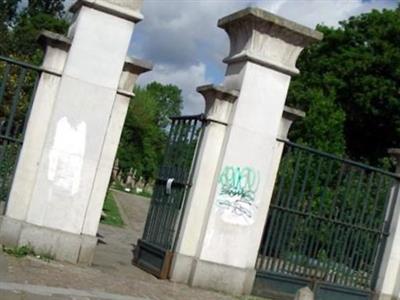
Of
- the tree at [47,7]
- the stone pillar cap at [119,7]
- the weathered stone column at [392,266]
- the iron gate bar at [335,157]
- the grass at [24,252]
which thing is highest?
the tree at [47,7]

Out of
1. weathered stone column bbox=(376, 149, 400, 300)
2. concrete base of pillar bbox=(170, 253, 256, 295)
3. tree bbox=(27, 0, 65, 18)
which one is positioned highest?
tree bbox=(27, 0, 65, 18)

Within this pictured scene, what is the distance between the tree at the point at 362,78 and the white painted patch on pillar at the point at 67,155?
2069 centimetres

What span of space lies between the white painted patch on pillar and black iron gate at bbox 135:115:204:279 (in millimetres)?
1790

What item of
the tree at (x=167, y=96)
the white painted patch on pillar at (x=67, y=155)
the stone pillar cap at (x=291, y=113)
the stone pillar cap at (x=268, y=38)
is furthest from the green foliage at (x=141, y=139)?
the white painted patch on pillar at (x=67, y=155)

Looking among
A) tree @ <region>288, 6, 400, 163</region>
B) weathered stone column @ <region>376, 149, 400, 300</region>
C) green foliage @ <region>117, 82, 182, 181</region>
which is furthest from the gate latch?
green foliage @ <region>117, 82, 182, 181</region>

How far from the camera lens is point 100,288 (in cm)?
853

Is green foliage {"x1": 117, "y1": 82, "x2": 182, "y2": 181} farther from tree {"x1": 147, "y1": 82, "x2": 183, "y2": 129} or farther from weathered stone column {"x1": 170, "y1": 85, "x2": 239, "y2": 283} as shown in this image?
weathered stone column {"x1": 170, "y1": 85, "x2": 239, "y2": 283}

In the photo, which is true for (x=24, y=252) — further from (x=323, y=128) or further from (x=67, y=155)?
(x=323, y=128)

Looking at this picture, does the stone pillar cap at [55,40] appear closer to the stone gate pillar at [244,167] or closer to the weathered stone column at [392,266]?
the stone gate pillar at [244,167]

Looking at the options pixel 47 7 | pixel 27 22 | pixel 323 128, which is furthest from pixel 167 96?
pixel 323 128

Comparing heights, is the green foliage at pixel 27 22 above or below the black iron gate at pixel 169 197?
above

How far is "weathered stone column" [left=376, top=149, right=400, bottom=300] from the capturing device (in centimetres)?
1179

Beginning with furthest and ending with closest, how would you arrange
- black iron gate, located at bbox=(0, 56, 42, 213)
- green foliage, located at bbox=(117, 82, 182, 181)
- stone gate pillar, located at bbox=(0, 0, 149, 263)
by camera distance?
1. green foliage, located at bbox=(117, 82, 182, 181)
2. stone gate pillar, located at bbox=(0, 0, 149, 263)
3. black iron gate, located at bbox=(0, 56, 42, 213)

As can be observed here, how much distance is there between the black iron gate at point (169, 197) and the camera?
1038 centimetres
